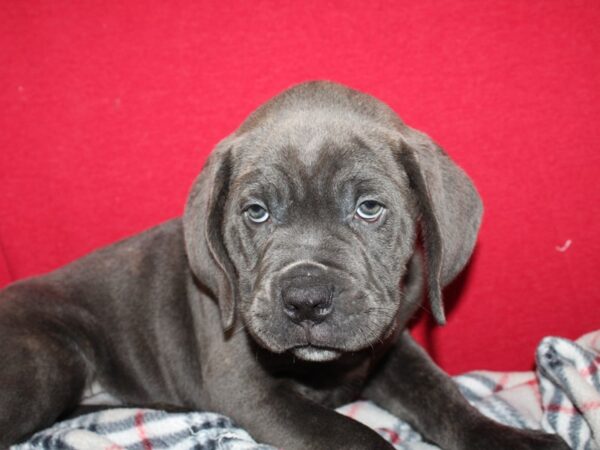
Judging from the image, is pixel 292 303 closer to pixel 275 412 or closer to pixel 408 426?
pixel 275 412

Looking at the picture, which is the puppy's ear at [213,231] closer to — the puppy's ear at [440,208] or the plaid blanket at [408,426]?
the plaid blanket at [408,426]

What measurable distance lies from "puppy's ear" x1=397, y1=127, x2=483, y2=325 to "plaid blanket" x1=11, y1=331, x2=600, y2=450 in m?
0.62

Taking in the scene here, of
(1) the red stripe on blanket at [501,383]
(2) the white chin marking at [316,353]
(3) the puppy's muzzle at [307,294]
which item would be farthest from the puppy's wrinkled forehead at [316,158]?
(1) the red stripe on blanket at [501,383]

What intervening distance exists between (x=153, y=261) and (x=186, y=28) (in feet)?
4.25

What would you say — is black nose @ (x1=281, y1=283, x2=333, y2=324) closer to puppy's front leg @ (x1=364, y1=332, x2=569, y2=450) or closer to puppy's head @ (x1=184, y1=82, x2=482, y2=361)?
puppy's head @ (x1=184, y1=82, x2=482, y2=361)

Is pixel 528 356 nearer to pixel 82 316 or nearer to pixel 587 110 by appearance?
pixel 587 110

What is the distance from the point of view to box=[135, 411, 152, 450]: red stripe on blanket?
3135 mm

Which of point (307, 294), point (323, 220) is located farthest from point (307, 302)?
point (323, 220)

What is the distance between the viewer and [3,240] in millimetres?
4125

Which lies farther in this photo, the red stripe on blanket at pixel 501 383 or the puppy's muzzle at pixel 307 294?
the red stripe on blanket at pixel 501 383

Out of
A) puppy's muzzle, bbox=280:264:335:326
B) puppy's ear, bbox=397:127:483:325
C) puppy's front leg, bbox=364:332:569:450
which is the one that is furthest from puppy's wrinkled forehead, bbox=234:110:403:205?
puppy's front leg, bbox=364:332:569:450

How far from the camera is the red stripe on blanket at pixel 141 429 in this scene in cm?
313

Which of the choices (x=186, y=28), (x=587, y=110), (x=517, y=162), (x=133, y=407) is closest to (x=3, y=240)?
(x=133, y=407)

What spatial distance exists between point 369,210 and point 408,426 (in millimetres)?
1180
